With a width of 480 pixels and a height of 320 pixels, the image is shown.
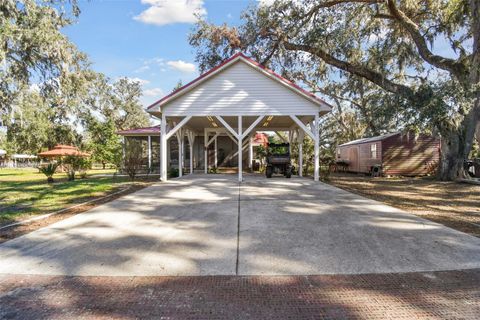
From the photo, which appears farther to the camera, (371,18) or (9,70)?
(371,18)

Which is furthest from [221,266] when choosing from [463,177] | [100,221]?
[463,177]

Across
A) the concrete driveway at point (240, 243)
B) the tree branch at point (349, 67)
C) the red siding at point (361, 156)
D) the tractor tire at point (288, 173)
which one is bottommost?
the concrete driveway at point (240, 243)

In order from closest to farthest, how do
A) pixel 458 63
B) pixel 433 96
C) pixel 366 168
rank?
pixel 433 96
pixel 458 63
pixel 366 168

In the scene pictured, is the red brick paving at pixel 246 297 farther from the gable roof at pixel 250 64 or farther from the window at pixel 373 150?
the window at pixel 373 150

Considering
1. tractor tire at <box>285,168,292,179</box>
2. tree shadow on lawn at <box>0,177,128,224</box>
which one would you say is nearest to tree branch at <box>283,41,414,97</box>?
tractor tire at <box>285,168,292,179</box>

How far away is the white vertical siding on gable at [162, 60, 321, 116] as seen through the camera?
13.8m

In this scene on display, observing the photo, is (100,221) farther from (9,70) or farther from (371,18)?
(371,18)

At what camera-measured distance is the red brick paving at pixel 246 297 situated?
113 inches

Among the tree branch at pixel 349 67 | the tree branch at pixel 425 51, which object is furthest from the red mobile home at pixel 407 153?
the tree branch at pixel 425 51

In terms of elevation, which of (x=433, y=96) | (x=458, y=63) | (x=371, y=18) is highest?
(x=371, y=18)

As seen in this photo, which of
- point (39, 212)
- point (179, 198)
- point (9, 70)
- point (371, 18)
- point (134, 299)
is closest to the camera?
point (134, 299)

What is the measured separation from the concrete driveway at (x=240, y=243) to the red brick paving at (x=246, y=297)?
0.24m

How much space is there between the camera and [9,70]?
40.3ft

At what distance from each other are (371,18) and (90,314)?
63.3 feet
